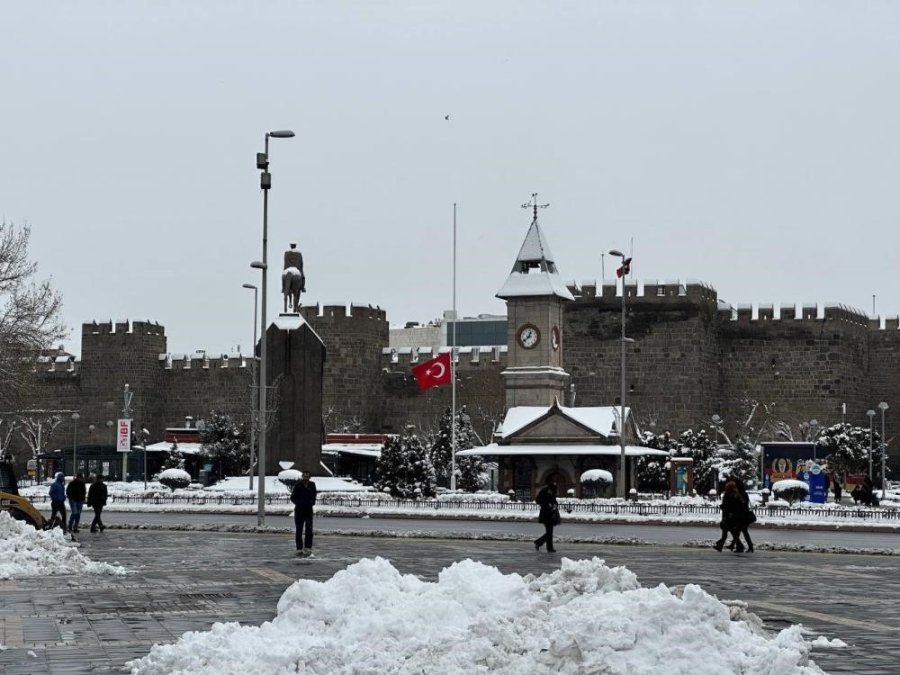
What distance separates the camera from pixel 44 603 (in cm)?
1488

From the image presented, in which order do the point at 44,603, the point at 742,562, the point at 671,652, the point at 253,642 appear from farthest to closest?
the point at 742,562, the point at 44,603, the point at 253,642, the point at 671,652

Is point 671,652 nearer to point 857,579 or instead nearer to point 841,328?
point 857,579

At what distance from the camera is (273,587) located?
16.7 m

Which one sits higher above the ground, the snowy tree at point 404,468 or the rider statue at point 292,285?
the rider statue at point 292,285

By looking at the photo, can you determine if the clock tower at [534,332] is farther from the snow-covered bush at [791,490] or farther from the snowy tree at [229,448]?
the snow-covered bush at [791,490]

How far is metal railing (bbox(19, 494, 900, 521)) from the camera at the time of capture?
1485 inches

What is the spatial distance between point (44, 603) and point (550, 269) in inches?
1885

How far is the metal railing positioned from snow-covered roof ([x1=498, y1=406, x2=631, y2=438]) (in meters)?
8.51

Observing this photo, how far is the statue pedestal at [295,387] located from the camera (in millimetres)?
47656

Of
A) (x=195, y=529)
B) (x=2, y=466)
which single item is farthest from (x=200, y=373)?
(x=2, y=466)

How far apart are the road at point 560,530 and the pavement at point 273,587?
2.69 m

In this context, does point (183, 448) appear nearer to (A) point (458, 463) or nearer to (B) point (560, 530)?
(A) point (458, 463)

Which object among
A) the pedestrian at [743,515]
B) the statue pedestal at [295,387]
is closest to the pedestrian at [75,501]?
the pedestrian at [743,515]

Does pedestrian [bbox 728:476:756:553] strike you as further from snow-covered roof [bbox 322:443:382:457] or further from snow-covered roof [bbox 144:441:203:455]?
snow-covered roof [bbox 144:441:203:455]
